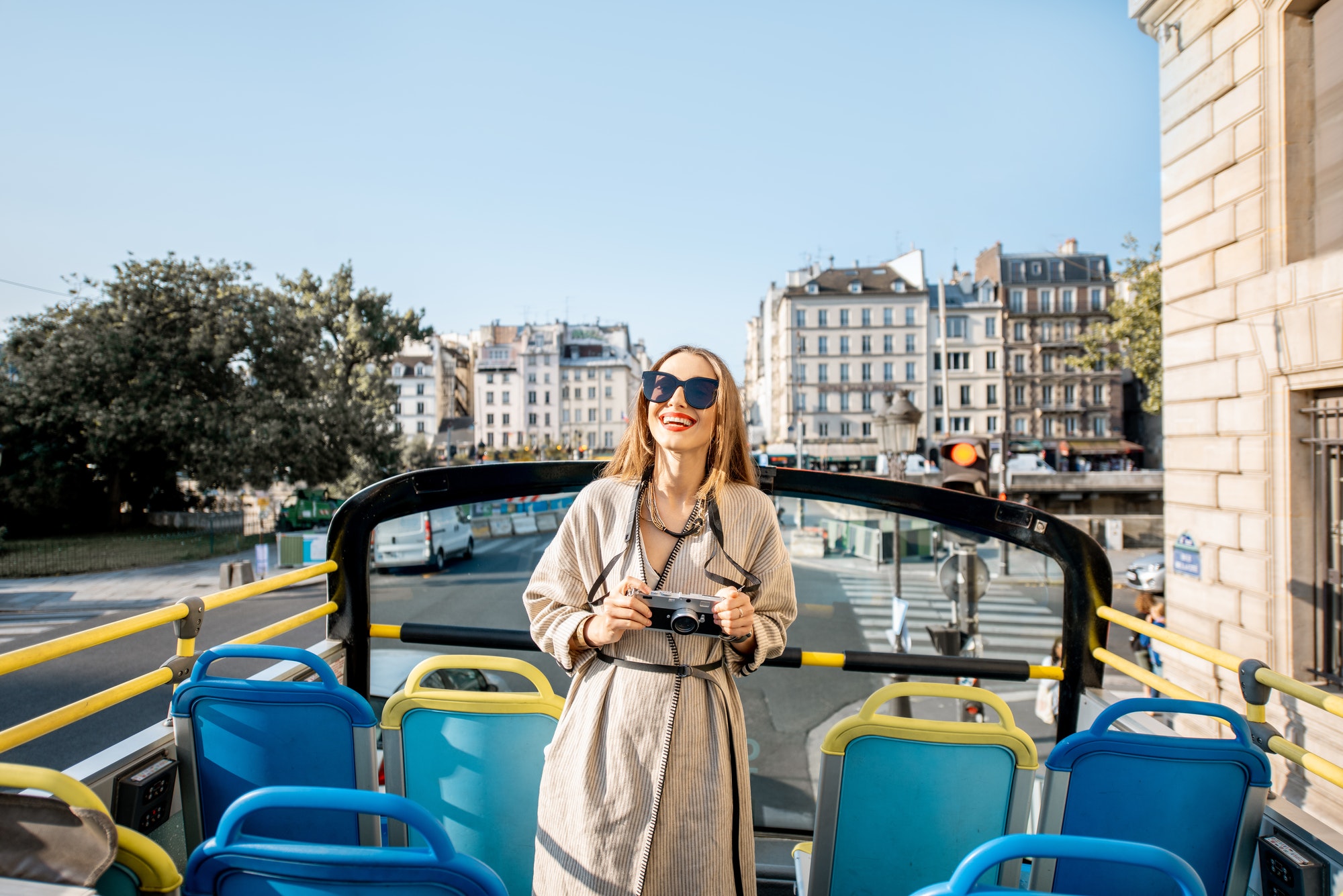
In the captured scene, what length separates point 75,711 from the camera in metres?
2.36

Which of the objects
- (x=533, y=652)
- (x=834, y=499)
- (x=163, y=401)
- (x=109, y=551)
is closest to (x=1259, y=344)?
(x=834, y=499)

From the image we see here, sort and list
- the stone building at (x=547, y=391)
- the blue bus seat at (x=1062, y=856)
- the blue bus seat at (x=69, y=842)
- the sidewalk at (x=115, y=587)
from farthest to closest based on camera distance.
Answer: the stone building at (x=547, y=391), the sidewalk at (x=115, y=587), the blue bus seat at (x=69, y=842), the blue bus seat at (x=1062, y=856)

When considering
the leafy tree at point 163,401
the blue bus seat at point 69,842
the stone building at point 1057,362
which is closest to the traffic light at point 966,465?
the blue bus seat at point 69,842

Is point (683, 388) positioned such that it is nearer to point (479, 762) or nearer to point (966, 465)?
point (479, 762)

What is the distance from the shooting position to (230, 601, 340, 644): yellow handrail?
3.16 meters

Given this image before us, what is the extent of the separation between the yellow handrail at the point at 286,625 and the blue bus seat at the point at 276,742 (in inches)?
18.4

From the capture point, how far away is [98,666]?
11.1 m

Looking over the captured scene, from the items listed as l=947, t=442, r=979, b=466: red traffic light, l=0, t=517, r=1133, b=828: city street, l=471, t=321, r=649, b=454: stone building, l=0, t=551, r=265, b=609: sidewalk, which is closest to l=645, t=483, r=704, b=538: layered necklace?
l=0, t=517, r=1133, b=828: city street

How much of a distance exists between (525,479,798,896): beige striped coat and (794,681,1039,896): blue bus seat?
0.56 metres

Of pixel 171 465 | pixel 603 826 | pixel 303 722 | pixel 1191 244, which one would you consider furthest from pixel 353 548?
pixel 171 465

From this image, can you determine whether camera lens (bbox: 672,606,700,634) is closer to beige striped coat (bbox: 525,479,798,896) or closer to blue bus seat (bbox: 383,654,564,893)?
beige striped coat (bbox: 525,479,798,896)

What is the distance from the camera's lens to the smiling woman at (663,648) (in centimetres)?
183

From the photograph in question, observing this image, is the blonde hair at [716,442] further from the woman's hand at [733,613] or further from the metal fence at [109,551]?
the metal fence at [109,551]

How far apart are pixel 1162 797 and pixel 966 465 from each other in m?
4.71
